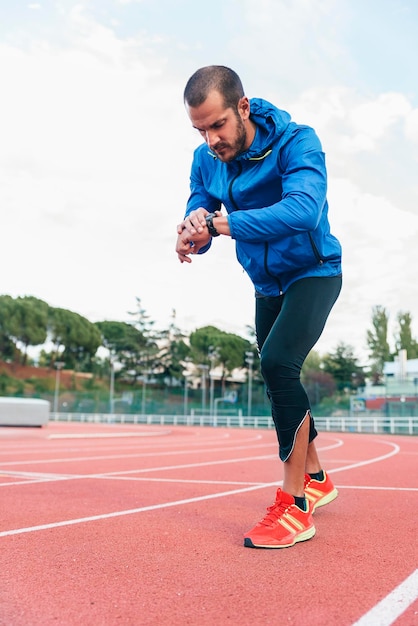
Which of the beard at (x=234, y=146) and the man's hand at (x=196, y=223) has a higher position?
the beard at (x=234, y=146)

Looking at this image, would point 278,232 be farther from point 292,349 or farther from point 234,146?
point 292,349

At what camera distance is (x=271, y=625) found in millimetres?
1815

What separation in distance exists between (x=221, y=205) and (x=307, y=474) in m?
1.66

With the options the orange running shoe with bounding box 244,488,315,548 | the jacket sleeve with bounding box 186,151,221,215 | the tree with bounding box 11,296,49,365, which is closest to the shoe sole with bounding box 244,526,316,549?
the orange running shoe with bounding box 244,488,315,548

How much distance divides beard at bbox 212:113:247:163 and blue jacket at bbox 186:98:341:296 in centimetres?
5

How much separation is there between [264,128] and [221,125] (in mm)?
275

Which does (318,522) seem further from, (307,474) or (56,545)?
(56,545)

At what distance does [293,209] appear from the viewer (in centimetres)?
288

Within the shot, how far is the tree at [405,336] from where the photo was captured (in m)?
90.0

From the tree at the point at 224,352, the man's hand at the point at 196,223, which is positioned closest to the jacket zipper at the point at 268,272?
the man's hand at the point at 196,223

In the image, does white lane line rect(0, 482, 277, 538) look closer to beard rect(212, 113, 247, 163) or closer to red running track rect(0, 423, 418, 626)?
red running track rect(0, 423, 418, 626)

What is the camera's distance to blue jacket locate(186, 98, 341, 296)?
290 centimetres

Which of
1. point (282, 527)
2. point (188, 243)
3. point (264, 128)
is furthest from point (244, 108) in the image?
point (282, 527)

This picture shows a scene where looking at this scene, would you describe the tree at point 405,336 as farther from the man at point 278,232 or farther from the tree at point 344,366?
the man at point 278,232
